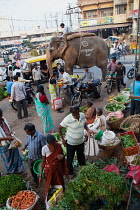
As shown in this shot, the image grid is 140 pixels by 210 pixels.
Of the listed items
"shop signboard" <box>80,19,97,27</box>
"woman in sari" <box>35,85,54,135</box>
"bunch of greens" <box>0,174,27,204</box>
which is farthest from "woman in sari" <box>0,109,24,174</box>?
"shop signboard" <box>80,19,97,27</box>

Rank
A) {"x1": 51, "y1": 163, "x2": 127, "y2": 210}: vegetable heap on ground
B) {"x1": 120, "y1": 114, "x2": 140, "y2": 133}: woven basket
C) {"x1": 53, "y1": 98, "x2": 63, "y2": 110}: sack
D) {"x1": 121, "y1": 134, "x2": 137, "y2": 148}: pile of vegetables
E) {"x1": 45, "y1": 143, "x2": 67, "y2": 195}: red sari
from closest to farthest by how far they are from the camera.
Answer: {"x1": 51, "y1": 163, "x2": 127, "y2": 210}: vegetable heap on ground → {"x1": 45, "y1": 143, "x2": 67, "y2": 195}: red sari → {"x1": 121, "y1": 134, "x2": 137, "y2": 148}: pile of vegetables → {"x1": 120, "y1": 114, "x2": 140, "y2": 133}: woven basket → {"x1": 53, "y1": 98, "x2": 63, "y2": 110}: sack

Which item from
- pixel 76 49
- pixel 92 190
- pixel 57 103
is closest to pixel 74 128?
pixel 92 190

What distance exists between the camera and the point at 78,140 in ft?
12.1

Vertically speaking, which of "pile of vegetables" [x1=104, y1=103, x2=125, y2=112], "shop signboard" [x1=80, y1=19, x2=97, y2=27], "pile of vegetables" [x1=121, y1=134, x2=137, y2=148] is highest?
"shop signboard" [x1=80, y1=19, x2=97, y2=27]

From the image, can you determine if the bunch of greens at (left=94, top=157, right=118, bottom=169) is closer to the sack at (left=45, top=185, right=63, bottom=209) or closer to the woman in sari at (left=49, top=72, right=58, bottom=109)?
the sack at (left=45, top=185, right=63, bottom=209)

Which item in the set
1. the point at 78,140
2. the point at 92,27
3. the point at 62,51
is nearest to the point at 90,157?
the point at 78,140

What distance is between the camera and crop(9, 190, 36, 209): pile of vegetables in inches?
120

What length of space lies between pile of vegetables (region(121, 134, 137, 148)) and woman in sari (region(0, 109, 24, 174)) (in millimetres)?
2559

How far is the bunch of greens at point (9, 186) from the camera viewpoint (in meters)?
3.28

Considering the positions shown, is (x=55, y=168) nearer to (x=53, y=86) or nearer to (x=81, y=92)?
(x=53, y=86)

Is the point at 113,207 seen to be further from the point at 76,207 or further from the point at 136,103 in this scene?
the point at 136,103

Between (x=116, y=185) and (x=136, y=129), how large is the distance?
2.62 m

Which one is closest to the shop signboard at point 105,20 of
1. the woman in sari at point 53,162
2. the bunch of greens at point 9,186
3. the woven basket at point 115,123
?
the woven basket at point 115,123

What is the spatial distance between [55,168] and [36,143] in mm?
662
